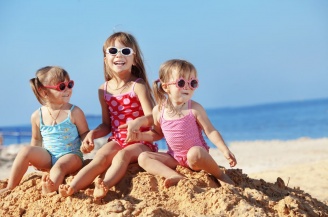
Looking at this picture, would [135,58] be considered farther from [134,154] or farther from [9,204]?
[9,204]

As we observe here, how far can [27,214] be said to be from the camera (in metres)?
4.58

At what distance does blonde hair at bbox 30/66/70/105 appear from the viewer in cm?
493

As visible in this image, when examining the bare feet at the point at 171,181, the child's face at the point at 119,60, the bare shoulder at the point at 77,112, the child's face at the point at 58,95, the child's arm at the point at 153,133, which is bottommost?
the bare feet at the point at 171,181

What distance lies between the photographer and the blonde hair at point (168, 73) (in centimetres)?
460

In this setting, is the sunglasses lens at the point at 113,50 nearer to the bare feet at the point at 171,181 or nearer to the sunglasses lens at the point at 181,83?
the sunglasses lens at the point at 181,83

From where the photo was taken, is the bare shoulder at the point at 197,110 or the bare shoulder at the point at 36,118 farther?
the bare shoulder at the point at 36,118

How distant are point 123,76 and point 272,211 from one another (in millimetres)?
1883

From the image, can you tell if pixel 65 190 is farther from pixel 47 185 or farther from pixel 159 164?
pixel 159 164

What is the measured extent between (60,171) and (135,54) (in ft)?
4.22

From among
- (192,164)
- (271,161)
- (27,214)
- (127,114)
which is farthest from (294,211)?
(271,161)

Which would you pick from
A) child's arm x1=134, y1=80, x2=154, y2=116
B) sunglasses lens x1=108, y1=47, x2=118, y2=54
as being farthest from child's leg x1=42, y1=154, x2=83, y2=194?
sunglasses lens x1=108, y1=47, x2=118, y2=54

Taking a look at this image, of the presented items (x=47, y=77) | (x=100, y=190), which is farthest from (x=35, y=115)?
(x=100, y=190)

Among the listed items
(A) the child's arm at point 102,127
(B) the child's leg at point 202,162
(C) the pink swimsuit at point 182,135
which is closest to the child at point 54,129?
(A) the child's arm at point 102,127

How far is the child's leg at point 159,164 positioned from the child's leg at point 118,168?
0.14 meters
